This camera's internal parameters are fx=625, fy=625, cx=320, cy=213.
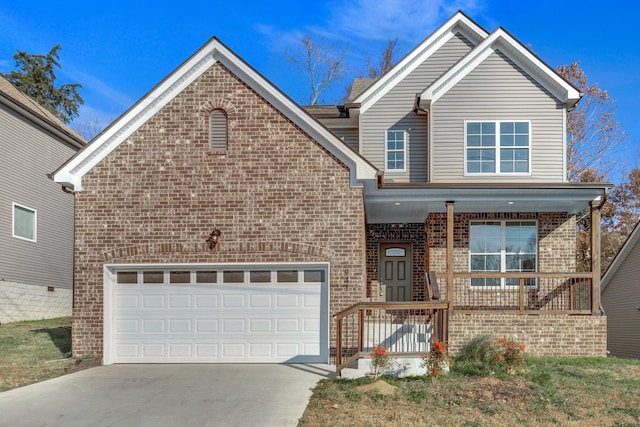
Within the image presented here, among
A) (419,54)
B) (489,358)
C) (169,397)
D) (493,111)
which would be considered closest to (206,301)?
(169,397)

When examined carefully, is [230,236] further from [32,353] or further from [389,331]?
[32,353]

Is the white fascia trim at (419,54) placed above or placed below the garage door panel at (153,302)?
above

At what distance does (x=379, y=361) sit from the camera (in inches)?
418

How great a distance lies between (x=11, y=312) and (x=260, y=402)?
536 inches

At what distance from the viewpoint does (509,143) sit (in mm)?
16547

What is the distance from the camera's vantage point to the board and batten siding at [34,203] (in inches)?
771

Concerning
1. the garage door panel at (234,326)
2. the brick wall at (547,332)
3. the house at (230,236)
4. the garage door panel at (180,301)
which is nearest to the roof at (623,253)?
the house at (230,236)

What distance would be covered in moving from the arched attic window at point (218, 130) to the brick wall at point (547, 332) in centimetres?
656

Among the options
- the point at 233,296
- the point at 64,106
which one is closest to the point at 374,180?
the point at 233,296

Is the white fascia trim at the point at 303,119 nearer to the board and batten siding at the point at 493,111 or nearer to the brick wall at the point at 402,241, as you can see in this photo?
the board and batten siding at the point at 493,111

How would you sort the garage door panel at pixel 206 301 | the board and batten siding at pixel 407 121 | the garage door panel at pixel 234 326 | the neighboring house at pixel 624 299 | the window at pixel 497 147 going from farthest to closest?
the neighboring house at pixel 624 299 < the board and batten siding at pixel 407 121 < the window at pixel 497 147 < the garage door panel at pixel 206 301 < the garage door panel at pixel 234 326

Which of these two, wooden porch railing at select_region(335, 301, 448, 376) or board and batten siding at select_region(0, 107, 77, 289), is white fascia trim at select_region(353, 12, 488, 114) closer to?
wooden porch railing at select_region(335, 301, 448, 376)

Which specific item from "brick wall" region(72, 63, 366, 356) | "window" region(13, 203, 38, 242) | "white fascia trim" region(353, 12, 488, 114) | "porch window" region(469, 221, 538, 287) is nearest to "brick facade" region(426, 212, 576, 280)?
"porch window" region(469, 221, 538, 287)

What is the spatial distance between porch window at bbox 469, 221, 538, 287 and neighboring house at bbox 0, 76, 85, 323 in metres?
14.1
